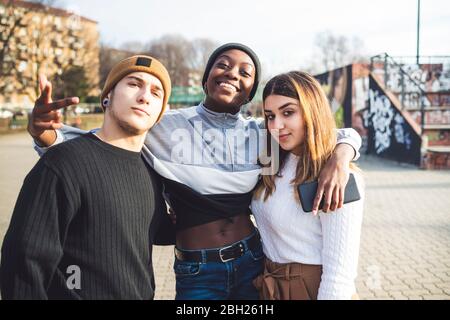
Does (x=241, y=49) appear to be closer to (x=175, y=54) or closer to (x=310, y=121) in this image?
(x=310, y=121)

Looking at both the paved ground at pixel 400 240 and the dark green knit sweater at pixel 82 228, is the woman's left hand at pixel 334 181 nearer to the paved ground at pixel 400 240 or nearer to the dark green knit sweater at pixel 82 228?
the dark green knit sweater at pixel 82 228

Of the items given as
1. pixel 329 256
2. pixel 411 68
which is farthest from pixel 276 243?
pixel 411 68

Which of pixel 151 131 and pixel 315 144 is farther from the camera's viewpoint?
pixel 151 131

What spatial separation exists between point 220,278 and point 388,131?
15600mm

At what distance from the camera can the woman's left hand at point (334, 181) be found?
7.09ft

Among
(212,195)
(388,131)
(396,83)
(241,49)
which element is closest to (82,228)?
(212,195)

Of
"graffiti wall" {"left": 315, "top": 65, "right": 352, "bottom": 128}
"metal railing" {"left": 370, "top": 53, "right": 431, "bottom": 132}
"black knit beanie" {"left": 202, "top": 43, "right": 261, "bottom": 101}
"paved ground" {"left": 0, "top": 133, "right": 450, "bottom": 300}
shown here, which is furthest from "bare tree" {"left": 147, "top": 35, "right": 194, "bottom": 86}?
"black knit beanie" {"left": 202, "top": 43, "right": 261, "bottom": 101}

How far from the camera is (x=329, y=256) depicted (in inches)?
86.4

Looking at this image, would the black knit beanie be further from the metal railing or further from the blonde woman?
the metal railing

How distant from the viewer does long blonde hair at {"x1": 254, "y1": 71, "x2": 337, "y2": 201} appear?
2.37 meters

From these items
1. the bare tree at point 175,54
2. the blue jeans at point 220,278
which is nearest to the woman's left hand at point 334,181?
the blue jeans at point 220,278
